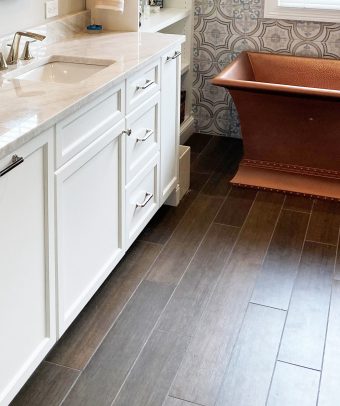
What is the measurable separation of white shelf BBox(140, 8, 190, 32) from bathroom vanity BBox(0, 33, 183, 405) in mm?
460

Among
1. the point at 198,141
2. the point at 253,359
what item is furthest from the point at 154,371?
the point at 198,141

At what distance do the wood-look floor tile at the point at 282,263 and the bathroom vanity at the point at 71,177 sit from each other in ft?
2.08

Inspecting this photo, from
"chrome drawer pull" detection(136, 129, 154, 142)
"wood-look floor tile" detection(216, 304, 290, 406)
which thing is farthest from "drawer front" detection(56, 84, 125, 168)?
"wood-look floor tile" detection(216, 304, 290, 406)

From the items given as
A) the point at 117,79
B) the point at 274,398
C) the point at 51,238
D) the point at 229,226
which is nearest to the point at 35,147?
the point at 51,238

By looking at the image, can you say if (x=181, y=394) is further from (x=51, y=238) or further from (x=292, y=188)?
(x=292, y=188)

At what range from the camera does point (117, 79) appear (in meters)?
2.57

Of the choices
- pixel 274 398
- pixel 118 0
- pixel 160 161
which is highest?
pixel 118 0

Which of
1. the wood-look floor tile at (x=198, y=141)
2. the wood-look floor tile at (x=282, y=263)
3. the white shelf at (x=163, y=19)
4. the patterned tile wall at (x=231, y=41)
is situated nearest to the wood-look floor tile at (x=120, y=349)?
the wood-look floor tile at (x=282, y=263)

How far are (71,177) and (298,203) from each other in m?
1.90

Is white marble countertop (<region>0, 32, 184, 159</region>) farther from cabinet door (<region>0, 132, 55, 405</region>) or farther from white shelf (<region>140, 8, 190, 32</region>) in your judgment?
white shelf (<region>140, 8, 190, 32</region>)

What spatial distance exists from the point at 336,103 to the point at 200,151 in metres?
1.21

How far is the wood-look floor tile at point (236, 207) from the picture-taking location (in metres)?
3.62

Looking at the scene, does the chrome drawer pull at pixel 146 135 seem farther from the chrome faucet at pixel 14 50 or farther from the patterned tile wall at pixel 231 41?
the patterned tile wall at pixel 231 41

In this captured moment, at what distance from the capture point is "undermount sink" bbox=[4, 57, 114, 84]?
2.89m
